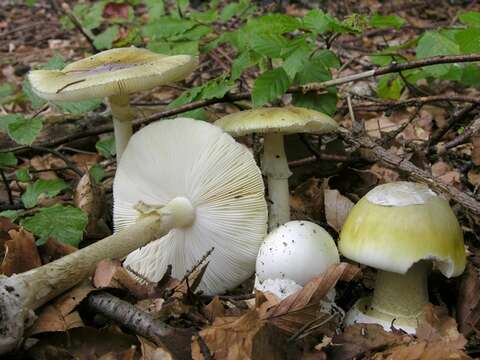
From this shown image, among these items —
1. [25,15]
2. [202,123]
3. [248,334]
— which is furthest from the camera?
[25,15]

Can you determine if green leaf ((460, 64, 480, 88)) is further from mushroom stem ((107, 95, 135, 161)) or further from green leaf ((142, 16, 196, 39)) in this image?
mushroom stem ((107, 95, 135, 161))

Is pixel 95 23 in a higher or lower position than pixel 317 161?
higher

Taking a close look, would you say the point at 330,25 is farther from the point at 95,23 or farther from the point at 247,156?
the point at 95,23

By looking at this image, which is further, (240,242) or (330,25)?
(330,25)

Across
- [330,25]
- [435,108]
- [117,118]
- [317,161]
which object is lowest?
[435,108]

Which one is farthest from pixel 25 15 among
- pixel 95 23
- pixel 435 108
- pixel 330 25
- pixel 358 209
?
pixel 358 209

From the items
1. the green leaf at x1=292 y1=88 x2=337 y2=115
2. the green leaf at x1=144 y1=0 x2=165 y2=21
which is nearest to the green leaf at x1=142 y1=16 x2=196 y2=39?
the green leaf at x1=144 y1=0 x2=165 y2=21
